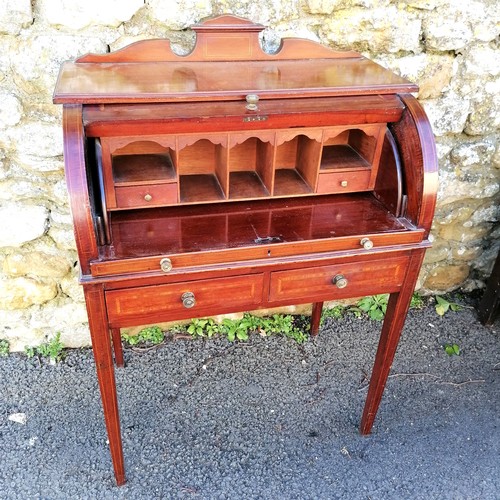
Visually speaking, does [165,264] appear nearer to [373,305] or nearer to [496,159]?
[373,305]

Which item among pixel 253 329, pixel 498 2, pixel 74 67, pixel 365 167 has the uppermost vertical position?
pixel 498 2

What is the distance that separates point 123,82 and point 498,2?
72.3 inches

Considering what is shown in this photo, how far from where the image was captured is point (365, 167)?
2.07m

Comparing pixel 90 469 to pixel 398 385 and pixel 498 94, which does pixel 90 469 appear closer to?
pixel 398 385

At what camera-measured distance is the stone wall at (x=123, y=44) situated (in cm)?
212

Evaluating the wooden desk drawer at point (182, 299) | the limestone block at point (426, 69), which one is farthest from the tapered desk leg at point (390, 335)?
the limestone block at point (426, 69)

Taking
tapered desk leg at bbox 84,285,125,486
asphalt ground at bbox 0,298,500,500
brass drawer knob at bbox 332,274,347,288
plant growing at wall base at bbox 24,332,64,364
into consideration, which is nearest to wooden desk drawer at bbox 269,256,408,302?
brass drawer knob at bbox 332,274,347,288

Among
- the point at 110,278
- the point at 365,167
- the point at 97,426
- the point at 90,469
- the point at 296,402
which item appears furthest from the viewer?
the point at 296,402

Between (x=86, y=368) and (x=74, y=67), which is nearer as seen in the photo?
(x=74, y=67)

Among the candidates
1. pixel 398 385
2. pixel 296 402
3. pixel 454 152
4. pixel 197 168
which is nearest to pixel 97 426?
pixel 296 402

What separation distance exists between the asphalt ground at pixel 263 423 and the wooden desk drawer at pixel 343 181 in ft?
3.94

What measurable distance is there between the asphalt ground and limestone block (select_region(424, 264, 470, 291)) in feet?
1.26

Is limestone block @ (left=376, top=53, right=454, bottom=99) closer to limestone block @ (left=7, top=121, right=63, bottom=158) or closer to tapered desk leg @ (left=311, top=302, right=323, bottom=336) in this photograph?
tapered desk leg @ (left=311, top=302, right=323, bottom=336)

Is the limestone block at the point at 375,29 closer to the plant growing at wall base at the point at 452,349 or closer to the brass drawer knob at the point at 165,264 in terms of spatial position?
the brass drawer knob at the point at 165,264
